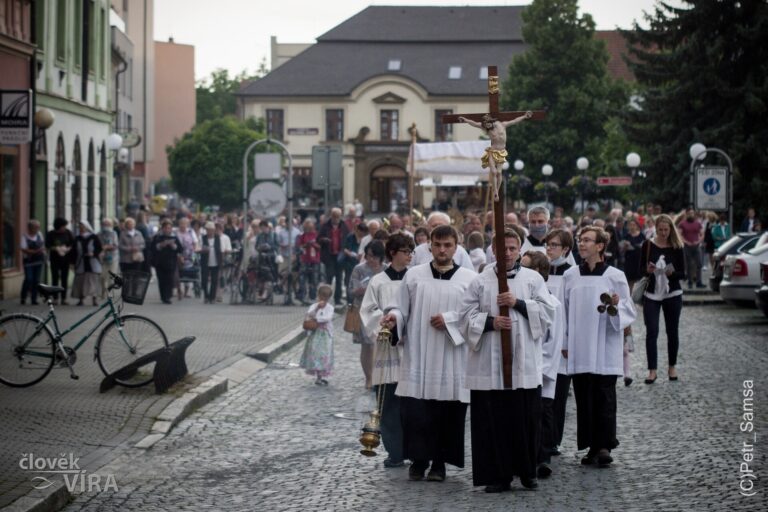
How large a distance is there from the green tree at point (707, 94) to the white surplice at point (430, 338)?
33.4 m

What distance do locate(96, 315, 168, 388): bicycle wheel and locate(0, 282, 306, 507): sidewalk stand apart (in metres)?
0.26

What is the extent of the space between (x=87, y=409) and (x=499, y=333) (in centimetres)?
461

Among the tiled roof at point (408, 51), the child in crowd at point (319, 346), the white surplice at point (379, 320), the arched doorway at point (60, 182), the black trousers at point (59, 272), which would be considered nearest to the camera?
the white surplice at point (379, 320)

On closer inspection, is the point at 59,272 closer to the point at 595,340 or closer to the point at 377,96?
the point at 595,340

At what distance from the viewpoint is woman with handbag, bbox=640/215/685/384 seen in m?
15.0

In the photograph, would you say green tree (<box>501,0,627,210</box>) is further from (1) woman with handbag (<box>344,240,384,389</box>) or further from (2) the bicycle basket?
(1) woman with handbag (<box>344,240,384,389</box>)

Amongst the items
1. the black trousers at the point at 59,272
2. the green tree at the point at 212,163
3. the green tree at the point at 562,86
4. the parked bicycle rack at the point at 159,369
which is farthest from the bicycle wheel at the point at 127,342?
the green tree at the point at 212,163

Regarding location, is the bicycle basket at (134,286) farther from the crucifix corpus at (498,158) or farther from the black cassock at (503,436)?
the black cassock at (503,436)

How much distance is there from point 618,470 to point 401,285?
6.52ft

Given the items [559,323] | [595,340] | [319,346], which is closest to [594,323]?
[595,340]

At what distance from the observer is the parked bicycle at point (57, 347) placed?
13.9 meters

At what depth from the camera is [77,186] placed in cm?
3344

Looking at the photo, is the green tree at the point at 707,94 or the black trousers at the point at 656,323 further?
the green tree at the point at 707,94

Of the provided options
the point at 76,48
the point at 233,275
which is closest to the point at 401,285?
the point at 233,275
